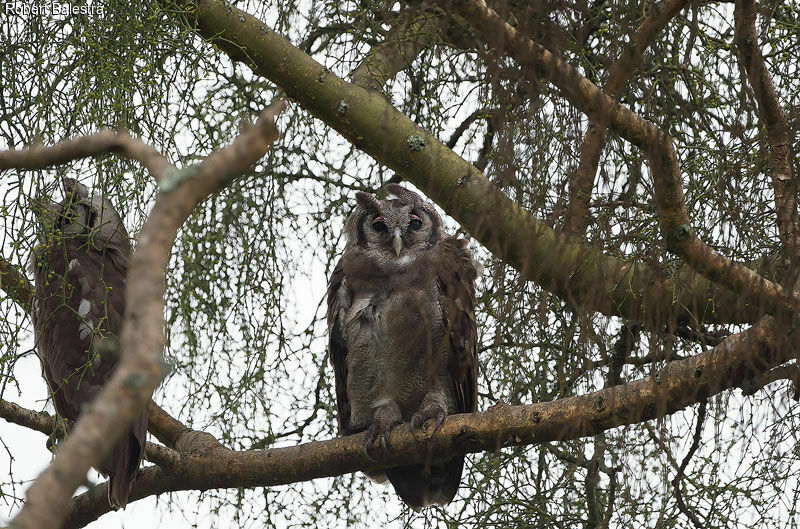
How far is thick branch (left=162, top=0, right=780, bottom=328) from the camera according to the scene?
69.8 inches

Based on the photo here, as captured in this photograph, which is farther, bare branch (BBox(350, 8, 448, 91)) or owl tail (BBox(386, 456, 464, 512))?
owl tail (BBox(386, 456, 464, 512))

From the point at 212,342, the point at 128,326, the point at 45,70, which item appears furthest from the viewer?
the point at 212,342

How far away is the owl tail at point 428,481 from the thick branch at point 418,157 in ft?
3.65

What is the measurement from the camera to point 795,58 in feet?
7.43

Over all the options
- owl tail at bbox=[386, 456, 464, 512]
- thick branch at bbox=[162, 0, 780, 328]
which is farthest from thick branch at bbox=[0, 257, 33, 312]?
owl tail at bbox=[386, 456, 464, 512]

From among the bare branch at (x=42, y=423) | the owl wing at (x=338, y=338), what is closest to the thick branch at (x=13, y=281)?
the bare branch at (x=42, y=423)

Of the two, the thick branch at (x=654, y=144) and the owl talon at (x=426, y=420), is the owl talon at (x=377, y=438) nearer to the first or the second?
the owl talon at (x=426, y=420)

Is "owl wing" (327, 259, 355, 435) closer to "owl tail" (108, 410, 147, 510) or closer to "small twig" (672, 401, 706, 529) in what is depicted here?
"owl tail" (108, 410, 147, 510)

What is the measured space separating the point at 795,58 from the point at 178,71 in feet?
5.10

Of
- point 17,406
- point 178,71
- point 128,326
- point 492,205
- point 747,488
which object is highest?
point 178,71

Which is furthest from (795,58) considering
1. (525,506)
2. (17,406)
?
(17,406)

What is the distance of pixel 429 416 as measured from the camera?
3.01 meters

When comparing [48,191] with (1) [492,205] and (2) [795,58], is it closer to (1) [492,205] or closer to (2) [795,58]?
(1) [492,205]

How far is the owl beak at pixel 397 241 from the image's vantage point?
3285 mm
